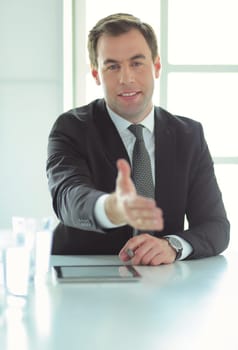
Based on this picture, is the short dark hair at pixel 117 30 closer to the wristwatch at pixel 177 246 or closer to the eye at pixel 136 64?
the eye at pixel 136 64

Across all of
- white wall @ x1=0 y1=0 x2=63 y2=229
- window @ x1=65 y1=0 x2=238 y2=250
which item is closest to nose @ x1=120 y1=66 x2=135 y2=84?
white wall @ x1=0 y1=0 x2=63 y2=229

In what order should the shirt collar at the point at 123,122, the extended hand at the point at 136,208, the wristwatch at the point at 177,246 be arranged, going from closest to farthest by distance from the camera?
the extended hand at the point at 136,208 → the wristwatch at the point at 177,246 → the shirt collar at the point at 123,122

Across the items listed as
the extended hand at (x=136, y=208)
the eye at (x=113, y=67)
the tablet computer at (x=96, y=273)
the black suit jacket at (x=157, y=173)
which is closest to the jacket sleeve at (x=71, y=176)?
the black suit jacket at (x=157, y=173)

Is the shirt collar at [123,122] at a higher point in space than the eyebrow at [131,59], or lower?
lower

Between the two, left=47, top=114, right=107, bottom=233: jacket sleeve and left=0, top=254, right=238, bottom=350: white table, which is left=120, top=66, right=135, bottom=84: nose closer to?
left=47, top=114, right=107, bottom=233: jacket sleeve

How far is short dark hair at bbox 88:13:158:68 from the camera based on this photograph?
2281mm

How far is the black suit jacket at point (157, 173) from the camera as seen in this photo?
217 cm

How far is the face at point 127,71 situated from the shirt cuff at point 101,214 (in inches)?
29.6

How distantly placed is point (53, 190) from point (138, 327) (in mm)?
842

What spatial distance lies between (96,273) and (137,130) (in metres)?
0.74

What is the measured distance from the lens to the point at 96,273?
67.9 inches

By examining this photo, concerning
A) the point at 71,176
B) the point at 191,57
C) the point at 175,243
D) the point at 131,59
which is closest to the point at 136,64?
the point at 131,59

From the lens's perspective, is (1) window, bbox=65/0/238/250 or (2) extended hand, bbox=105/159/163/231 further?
(1) window, bbox=65/0/238/250

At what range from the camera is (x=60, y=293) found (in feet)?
4.93
